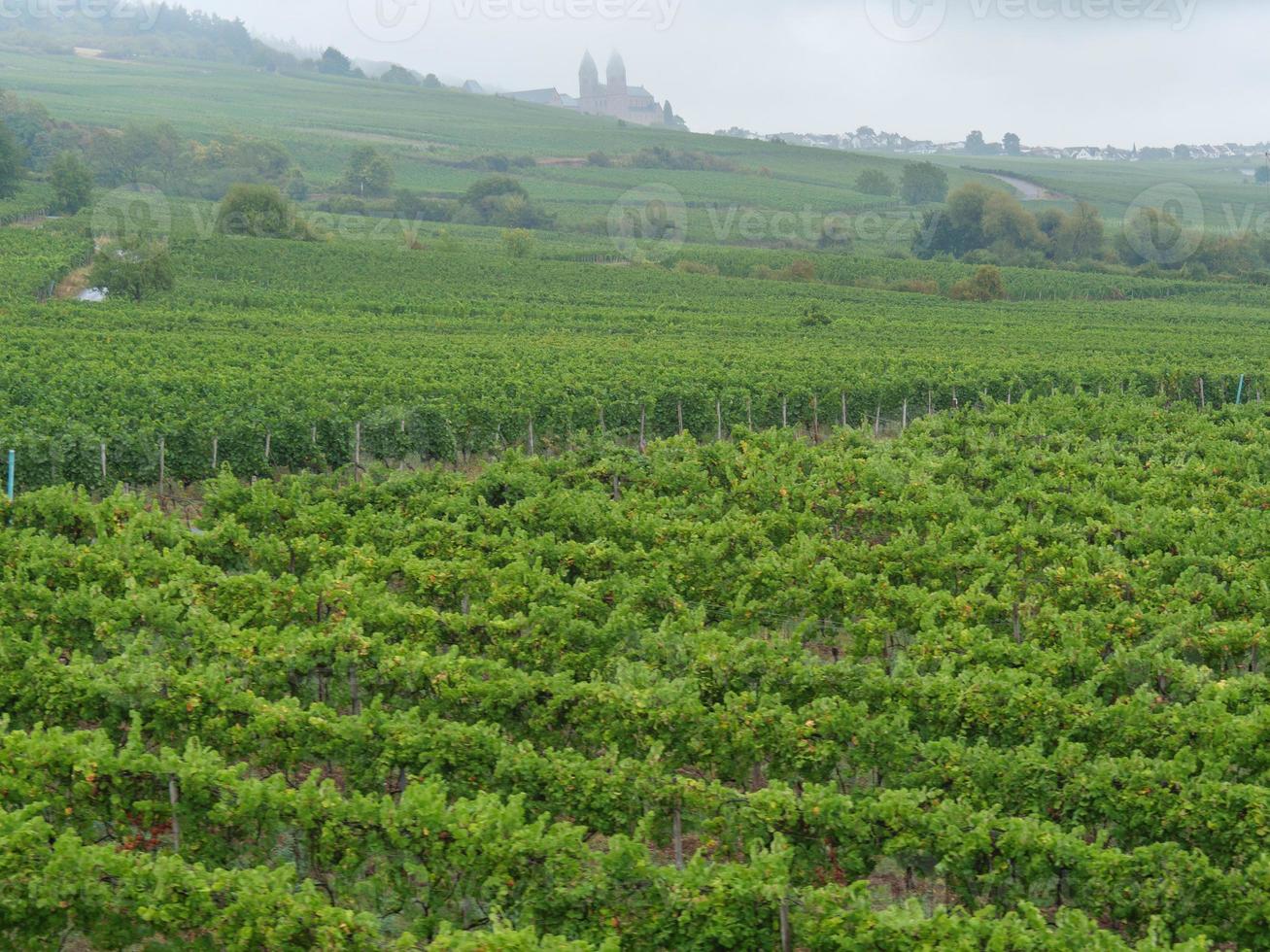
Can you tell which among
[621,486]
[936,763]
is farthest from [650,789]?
[621,486]

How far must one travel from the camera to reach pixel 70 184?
82875 millimetres

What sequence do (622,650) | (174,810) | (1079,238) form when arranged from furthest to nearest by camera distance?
(1079,238)
(622,650)
(174,810)

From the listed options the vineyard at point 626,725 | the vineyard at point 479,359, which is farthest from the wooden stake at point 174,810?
the vineyard at point 479,359

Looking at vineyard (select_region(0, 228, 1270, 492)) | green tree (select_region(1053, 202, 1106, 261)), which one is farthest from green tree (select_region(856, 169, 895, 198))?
vineyard (select_region(0, 228, 1270, 492))

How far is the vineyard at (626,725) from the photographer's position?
11.1 m

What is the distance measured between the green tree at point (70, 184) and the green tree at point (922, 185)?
89.4 metres

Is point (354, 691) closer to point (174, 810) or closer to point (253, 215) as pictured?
point (174, 810)

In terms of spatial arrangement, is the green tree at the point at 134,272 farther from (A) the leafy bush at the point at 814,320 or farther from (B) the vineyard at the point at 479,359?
(A) the leafy bush at the point at 814,320

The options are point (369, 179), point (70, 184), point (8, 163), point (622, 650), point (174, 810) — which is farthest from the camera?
point (369, 179)

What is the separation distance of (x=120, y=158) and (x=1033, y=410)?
10226cm

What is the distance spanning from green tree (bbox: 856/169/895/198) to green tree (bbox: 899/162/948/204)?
2158 mm

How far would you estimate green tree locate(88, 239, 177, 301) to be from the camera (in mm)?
53019

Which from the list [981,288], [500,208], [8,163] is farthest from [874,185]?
[8,163]

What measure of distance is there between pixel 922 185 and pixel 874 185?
585 cm
